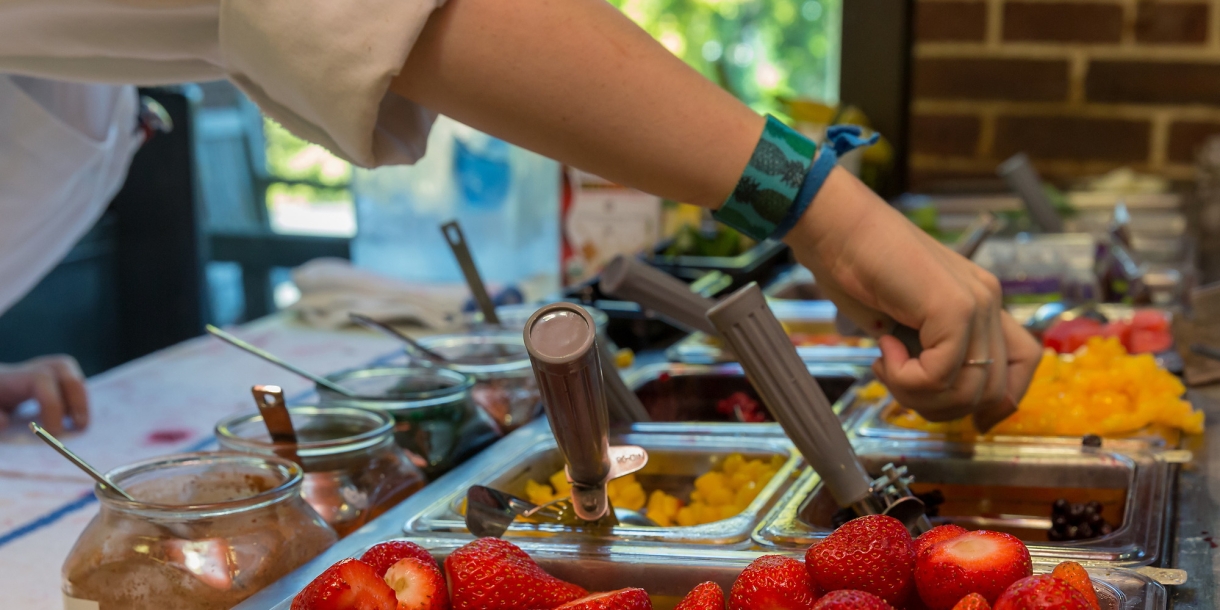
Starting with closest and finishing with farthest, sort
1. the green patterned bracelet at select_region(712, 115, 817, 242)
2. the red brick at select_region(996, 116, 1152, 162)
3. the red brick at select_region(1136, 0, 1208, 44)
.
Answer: the green patterned bracelet at select_region(712, 115, 817, 242), the red brick at select_region(1136, 0, 1208, 44), the red brick at select_region(996, 116, 1152, 162)

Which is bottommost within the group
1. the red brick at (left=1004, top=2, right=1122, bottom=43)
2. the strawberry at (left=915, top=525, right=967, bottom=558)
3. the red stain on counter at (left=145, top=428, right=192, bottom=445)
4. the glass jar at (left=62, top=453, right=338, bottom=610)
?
the red stain on counter at (left=145, top=428, right=192, bottom=445)

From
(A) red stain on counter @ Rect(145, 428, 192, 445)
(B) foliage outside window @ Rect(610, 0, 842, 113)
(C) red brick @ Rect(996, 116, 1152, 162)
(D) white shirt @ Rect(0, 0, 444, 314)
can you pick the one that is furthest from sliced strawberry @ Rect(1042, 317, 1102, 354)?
(B) foliage outside window @ Rect(610, 0, 842, 113)

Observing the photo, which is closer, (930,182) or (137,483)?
(137,483)

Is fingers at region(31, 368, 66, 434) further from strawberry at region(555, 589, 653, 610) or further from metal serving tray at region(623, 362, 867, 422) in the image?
strawberry at region(555, 589, 653, 610)

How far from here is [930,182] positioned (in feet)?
10.8

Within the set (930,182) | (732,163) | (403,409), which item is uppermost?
(732,163)

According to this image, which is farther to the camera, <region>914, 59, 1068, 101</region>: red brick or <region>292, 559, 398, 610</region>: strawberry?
<region>914, 59, 1068, 101</region>: red brick

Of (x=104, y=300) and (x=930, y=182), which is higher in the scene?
(x=930, y=182)

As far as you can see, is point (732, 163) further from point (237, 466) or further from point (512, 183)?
point (512, 183)

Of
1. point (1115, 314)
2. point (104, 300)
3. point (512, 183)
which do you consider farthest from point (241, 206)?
point (1115, 314)

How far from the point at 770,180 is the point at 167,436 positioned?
831mm

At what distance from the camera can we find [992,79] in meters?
3.14

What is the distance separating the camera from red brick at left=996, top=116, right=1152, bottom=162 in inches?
122

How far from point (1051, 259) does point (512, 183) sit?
1.11m
